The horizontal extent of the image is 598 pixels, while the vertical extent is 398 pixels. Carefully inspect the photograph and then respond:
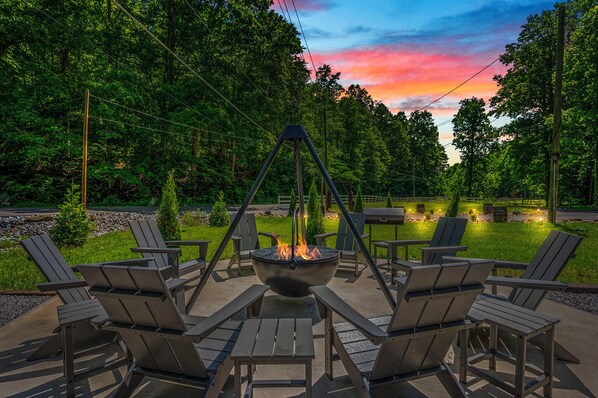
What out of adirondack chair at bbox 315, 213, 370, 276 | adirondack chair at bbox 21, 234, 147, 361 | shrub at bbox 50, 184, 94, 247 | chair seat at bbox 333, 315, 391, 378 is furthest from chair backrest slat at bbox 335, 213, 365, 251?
shrub at bbox 50, 184, 94, 247

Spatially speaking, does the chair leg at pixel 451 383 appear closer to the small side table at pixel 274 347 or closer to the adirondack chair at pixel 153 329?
the small side table at pixel 274 347

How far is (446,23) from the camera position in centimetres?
1191

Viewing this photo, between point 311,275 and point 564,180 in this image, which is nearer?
point 311,275

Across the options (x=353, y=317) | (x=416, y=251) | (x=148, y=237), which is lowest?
(x=416, y=251)

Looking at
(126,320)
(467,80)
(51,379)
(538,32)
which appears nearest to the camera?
(126,320)

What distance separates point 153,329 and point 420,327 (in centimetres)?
163

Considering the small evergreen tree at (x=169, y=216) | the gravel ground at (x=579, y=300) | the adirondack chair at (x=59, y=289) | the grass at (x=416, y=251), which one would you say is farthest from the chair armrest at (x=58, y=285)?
the small evergreen tree at (x=169, y=216)

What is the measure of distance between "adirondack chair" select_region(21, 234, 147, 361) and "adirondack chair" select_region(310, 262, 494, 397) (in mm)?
2102

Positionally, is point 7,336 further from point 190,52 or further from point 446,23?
point 190,52

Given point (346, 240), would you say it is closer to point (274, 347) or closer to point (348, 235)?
point (348, 235)

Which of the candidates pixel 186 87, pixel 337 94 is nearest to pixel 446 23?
pixel 186 87

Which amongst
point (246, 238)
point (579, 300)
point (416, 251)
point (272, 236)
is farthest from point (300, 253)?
point (416, 251)

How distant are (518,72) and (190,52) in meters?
25.2

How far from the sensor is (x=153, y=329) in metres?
2.06
